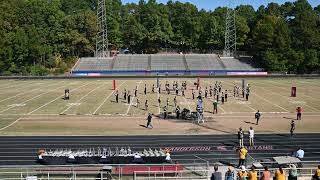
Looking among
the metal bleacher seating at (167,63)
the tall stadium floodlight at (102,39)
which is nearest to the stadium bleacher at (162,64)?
the metal bleacher seating at (167,63)

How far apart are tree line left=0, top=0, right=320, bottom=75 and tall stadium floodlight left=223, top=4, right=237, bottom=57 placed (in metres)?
1.97

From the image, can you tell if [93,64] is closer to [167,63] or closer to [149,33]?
[167,63]

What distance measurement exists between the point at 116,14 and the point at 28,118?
94.7 meters

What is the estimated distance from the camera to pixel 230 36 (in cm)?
11375

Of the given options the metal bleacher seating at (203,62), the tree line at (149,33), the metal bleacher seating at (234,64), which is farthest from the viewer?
the metal bleacher seating at (203,62)

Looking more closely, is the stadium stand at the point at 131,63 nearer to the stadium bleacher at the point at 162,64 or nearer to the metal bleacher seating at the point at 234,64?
the stadium bleacher at the point at 162,64

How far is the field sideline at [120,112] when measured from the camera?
32938mm

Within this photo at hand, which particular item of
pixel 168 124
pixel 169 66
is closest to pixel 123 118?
pixel 168 124

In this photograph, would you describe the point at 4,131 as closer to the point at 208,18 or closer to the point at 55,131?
the point at 55,131

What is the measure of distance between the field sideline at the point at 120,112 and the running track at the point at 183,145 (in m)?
2.07

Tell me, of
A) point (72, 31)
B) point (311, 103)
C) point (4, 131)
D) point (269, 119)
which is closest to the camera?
point (4, 131)

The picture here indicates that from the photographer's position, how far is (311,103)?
151 ft

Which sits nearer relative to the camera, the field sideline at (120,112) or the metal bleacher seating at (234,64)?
the field sideline at (120,112)

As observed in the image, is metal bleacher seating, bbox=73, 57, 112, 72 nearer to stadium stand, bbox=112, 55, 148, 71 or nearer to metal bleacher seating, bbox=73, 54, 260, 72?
metal bleacher seating, bbox=73, 54, 260, 72
